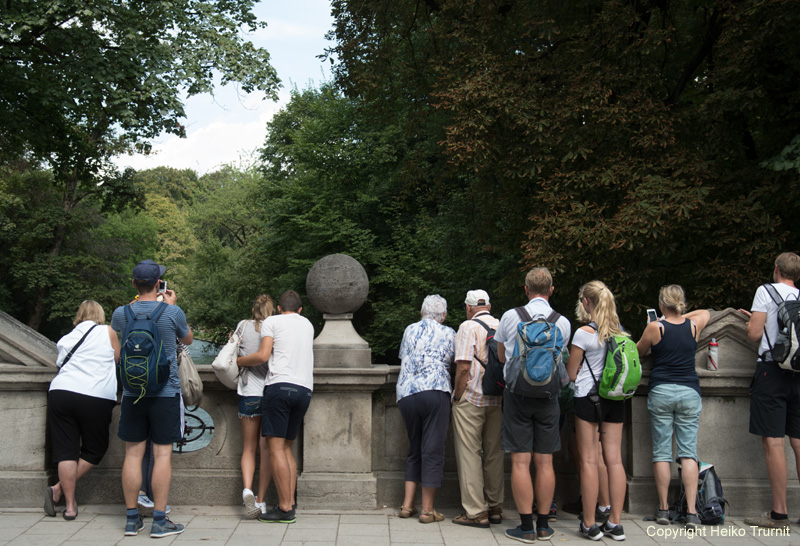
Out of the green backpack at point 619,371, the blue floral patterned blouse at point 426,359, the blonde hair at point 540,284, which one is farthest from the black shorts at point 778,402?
the blue floral patterned blouse at point 426,359

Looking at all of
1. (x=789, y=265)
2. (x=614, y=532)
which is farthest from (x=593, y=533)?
(x=789, y=265)

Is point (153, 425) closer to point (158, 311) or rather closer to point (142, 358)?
point (142, 358)

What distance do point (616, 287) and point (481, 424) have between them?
5852 millimetres

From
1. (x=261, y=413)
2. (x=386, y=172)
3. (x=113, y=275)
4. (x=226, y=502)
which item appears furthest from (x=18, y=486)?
(x=113, y=275)

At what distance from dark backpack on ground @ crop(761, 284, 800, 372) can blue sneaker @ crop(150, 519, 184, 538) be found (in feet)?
14.3

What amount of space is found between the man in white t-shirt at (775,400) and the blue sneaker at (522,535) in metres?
1.72

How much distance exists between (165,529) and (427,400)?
6.50 ft

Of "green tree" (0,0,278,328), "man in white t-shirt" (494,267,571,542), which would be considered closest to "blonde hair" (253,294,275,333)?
"man in white t-shirt" (494,267,571,542)

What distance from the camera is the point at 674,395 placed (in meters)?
5.35

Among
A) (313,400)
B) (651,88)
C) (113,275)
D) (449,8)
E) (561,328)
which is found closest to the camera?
(561,328)

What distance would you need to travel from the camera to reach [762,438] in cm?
559

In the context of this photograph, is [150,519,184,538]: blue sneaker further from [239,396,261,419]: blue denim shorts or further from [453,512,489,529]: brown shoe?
[453,512,489,529]: brown shoe

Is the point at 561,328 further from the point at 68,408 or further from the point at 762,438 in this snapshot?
the point at 68,408

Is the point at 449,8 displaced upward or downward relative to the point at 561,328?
upward
